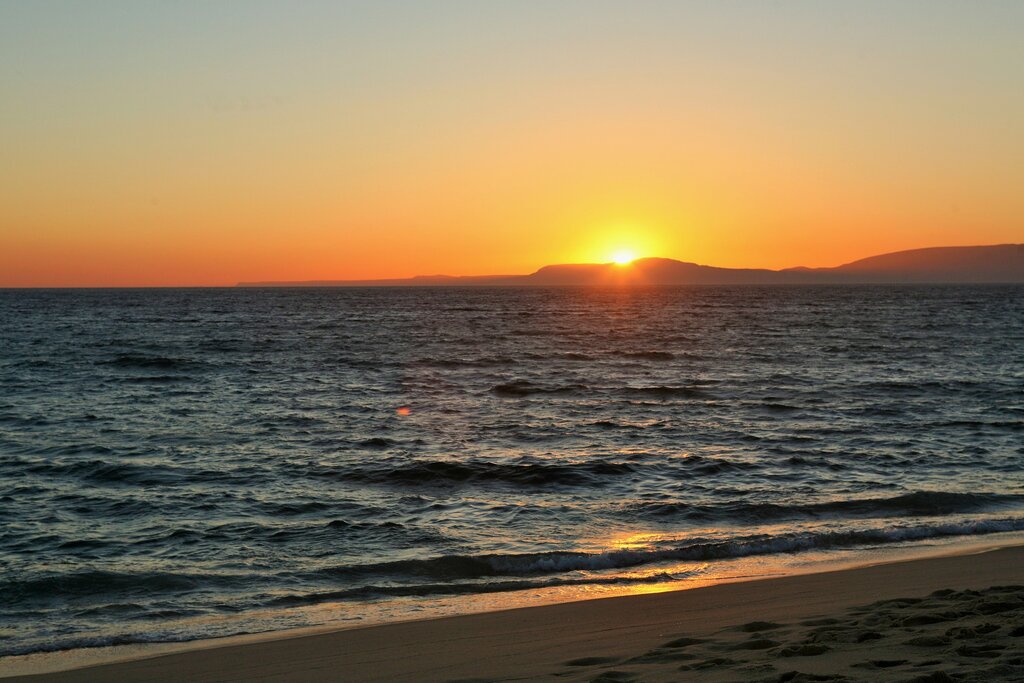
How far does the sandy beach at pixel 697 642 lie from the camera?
627 cm

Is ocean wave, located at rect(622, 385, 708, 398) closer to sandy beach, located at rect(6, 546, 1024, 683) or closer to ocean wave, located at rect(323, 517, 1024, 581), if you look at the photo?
ocean wave, located at rect(323, 517, 1024, 581)

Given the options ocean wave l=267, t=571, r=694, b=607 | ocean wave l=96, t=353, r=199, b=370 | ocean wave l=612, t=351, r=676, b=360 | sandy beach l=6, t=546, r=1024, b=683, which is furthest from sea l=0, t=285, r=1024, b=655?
ocean wave l=612, t=351, r=676, b=360

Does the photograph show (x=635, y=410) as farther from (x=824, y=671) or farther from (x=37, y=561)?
(x=824, y=671)

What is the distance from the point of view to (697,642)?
7.50 m

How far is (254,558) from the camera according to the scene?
37.1ft

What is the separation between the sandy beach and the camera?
6.27m

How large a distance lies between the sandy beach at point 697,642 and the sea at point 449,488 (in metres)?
0.83

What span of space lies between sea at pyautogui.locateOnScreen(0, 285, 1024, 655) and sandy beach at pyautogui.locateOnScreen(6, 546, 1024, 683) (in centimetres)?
83

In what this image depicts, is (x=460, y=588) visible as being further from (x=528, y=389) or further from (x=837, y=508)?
(x=528, y=389)

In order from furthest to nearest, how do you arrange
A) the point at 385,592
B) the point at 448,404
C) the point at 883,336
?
the point at 883,336 < the point at 448,404 < the point at 385,592

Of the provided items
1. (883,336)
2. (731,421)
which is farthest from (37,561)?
(883,336)

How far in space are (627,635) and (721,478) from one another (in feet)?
26.9

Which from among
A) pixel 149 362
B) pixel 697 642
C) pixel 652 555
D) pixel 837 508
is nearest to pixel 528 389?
pixel 837 508

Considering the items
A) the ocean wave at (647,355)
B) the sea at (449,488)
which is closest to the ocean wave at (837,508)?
the sea at (449,488)
